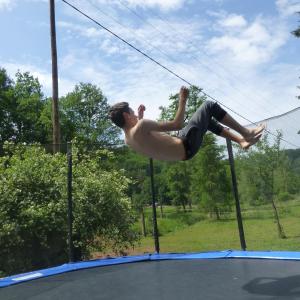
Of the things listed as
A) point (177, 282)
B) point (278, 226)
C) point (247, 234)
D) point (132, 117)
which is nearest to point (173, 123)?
point (132, 117)

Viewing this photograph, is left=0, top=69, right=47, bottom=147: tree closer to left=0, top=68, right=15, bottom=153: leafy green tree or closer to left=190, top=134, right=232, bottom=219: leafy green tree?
left=0, top=68, right=15, bottom=153: leafy green tree

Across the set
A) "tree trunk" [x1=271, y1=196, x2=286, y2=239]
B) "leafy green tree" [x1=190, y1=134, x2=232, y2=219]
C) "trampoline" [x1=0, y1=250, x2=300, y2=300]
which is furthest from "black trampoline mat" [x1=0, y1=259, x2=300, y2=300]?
"leafy green tree" [x1=190, y1=134, x2=232, y2=219]

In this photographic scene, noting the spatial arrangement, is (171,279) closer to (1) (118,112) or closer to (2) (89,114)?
(1) (118,112)

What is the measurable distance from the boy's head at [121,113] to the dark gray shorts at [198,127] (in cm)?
28

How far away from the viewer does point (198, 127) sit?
2.18m

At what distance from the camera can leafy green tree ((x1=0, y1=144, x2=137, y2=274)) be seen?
4238 millimetres

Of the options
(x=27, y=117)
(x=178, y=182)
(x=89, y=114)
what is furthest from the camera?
(x=89, y=114)

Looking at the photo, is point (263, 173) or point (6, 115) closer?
Result: point (263, 173)

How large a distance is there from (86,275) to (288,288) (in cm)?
144

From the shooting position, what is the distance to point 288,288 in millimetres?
2133

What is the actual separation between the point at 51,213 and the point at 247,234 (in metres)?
3.50

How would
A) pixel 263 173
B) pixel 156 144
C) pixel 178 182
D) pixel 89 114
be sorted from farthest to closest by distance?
pixel 89 114
pixel 178 182
pixel 263 173
pixel 156 144

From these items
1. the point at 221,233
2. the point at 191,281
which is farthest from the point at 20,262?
the point at 221,233

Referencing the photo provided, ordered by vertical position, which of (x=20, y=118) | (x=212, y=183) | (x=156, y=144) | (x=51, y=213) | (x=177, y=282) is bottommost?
(x=177, y=282)
